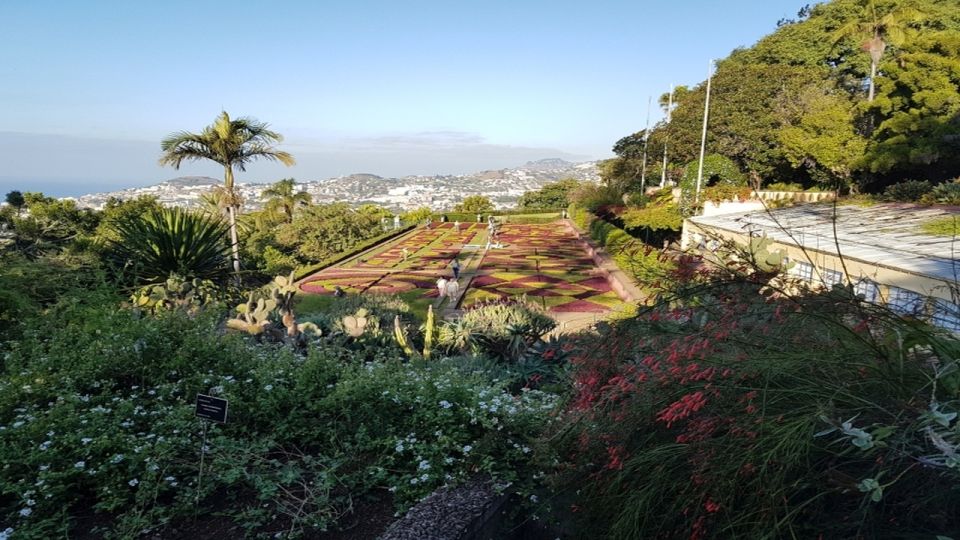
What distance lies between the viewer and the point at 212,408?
3.08 metres

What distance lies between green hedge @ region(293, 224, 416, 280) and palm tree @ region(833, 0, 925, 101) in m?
26.2

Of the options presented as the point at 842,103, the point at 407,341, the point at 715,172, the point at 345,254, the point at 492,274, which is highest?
the point at 842,103

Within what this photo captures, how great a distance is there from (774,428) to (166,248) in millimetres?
7566

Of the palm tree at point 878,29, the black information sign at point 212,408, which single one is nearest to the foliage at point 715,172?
the palm tree at point 878,29

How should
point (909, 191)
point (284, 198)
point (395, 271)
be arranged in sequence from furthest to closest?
point (284, 198), point (395, 271), point (909, 191)

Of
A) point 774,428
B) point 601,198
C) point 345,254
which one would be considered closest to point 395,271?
point 345,254

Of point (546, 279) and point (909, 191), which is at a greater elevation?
point (909, 191)

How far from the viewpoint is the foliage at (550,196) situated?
2682 inches

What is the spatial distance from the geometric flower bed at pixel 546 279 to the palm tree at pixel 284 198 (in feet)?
67.9

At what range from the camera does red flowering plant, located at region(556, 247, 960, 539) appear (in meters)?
1.61

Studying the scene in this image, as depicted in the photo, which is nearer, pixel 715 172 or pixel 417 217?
pixel 715 172

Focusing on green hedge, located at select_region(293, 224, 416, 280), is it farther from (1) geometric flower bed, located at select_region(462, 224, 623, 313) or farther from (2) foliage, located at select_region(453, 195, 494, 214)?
(2) foliage, located at select_region(453, 195, 494, 214)

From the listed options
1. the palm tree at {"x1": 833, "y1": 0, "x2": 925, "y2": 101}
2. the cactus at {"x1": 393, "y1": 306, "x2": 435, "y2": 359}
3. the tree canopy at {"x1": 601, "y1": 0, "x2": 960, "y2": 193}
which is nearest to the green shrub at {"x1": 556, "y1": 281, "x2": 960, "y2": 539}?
the cactus at {"x1": 393, "y1": 306, "x2": 435, "y2": 359}

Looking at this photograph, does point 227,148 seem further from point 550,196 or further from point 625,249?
point 550,196
